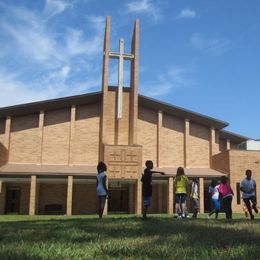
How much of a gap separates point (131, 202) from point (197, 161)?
652 centimetres

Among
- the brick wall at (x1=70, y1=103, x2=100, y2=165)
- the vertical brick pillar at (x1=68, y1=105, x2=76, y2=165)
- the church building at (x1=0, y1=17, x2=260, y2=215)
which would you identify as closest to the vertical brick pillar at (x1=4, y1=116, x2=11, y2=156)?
the church building at (x1=0, y1=17, x2=260, y2=215)

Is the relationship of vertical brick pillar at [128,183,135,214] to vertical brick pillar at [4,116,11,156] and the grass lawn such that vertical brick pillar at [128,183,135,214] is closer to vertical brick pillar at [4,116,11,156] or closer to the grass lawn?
vertical brick pillar at [4,116,11,156]

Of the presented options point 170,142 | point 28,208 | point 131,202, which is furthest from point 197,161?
point 28,208

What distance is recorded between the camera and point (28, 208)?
102 feet

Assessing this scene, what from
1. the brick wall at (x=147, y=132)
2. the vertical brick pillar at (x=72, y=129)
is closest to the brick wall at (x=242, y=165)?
the brick wall at (x=147, y=132)

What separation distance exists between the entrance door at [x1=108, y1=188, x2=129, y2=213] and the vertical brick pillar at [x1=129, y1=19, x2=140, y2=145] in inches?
166

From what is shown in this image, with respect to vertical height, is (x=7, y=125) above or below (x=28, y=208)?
above

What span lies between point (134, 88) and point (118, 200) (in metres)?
8.83

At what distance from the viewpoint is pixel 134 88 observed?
32312 millimetres

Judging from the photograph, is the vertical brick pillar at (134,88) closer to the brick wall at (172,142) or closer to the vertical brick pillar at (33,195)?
the brick wall at (172,142)

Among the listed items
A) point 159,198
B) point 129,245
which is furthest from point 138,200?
point 129,245

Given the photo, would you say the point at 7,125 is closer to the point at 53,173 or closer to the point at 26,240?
the point at 53,173

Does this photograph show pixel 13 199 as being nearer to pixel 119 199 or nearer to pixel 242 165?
pixel 119 199

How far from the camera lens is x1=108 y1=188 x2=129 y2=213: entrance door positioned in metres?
33.6
